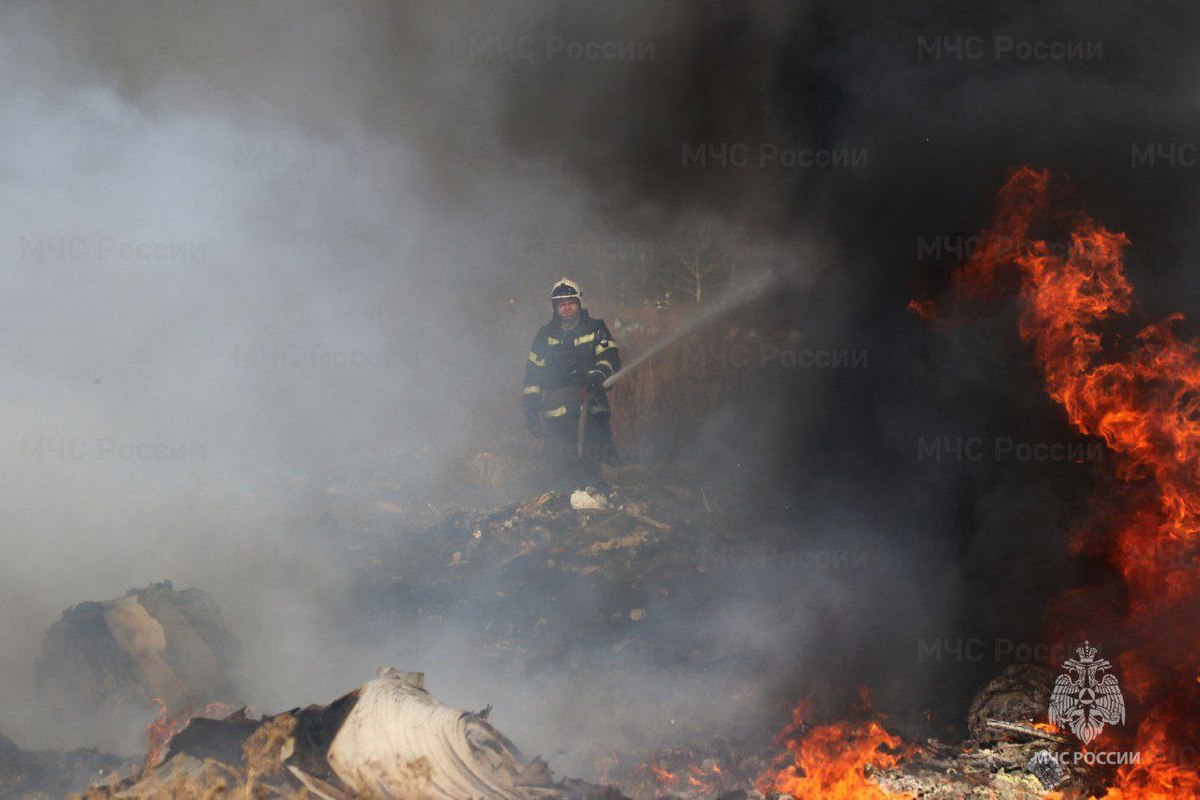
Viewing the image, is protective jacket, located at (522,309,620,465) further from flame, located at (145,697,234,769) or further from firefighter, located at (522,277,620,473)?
flame, located at (145,697,234,769)

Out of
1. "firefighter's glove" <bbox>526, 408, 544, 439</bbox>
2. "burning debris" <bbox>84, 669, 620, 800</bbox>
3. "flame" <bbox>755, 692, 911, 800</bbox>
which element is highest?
"firefighter's glove" <bbox>526, 408, 544, 439</bbox>

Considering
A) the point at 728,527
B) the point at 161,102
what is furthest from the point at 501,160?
the point at 728,527

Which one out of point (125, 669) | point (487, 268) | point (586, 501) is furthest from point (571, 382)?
point (125, 669)

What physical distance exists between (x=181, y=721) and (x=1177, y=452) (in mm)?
10116

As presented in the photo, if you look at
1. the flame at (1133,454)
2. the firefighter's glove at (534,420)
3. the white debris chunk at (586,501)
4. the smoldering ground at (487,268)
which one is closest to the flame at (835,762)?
the smoldering ground at (487,268)

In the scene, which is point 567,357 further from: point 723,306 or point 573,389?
point 723,306

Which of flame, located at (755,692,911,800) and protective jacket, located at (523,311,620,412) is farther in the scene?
protective jacket, located at (523,311,620,412)

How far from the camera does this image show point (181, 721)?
8.14 m

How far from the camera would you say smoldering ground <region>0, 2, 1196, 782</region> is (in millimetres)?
9039

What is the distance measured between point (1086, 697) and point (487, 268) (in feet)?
46.4

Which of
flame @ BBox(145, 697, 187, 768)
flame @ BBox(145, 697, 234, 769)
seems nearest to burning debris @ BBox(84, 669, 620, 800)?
flame @ BBox(145, 697, 234, 769)

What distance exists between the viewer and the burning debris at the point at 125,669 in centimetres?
828

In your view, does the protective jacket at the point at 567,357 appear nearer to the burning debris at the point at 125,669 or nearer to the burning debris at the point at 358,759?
the burning debris at the point at 125,669

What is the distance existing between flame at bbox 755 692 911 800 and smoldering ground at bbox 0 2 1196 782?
89cm
